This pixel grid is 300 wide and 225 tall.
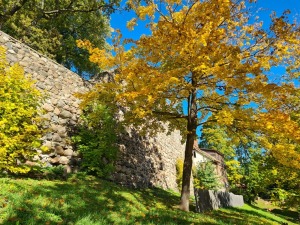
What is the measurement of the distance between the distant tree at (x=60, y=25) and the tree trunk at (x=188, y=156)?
31.8 feet

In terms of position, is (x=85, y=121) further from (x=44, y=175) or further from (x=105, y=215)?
(x=105, y=215)

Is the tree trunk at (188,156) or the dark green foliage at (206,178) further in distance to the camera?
the dark green foliage at (206,178)

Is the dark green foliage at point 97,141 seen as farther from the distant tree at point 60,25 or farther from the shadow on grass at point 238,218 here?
the distant tree at point 60,25

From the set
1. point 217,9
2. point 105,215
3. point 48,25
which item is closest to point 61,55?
point 48,25

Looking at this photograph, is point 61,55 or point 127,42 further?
point 61,55

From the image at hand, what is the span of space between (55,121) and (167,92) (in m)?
4.90

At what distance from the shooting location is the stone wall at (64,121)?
997cm

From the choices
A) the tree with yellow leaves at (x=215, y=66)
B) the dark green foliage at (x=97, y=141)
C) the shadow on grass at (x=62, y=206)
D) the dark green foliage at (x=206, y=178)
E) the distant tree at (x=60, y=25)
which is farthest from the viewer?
the dark green foliage at (x=206, y=178)

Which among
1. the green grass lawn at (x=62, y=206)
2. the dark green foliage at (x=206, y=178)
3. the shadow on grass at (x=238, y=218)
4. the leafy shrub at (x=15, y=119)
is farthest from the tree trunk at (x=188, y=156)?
the dark green foliage at (x=206, y=178)

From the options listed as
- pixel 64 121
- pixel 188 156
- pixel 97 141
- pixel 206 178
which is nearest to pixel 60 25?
pixel 64 121

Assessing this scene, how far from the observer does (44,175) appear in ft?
26.7

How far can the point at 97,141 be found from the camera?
10992mm

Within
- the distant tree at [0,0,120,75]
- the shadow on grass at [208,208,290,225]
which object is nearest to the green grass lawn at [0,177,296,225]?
the shadow on grass at [208,208,290,225]

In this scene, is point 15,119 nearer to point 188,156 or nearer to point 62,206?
point 62,206
